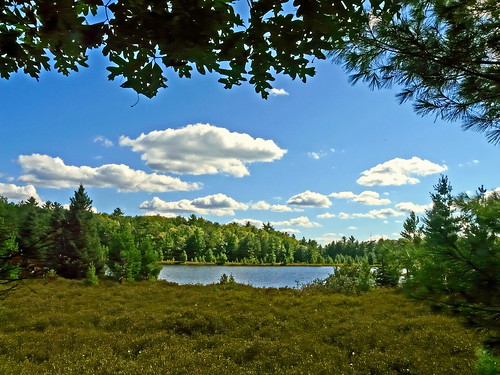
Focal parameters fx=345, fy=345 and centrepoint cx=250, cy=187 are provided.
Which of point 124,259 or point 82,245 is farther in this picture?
point 82,245

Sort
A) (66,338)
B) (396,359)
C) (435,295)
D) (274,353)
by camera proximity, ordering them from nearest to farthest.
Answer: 1. (435,295)
2. (396,359)
3. (274,353)
4. (66,338)

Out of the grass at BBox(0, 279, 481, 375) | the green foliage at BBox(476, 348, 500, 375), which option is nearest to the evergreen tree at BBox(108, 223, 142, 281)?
the grass at BBox(0, 279, 481, 375)

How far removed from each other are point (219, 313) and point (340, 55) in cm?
1289

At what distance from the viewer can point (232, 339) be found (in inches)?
Result: 474

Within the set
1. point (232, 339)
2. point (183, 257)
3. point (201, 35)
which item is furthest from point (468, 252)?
point (183, 257)

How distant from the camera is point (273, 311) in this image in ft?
54.2

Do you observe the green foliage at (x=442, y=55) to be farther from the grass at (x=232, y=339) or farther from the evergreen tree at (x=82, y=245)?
the evergreen tree at (x=82, y=245)

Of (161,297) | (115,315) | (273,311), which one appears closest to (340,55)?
(273,311)

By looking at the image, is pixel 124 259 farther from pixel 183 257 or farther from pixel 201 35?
pixel 183 257

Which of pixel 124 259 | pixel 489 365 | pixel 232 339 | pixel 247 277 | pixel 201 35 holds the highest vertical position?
pixel 201 35

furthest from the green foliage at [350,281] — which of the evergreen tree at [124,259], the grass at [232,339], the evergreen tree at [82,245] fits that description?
the evergreen tree at [82,245]

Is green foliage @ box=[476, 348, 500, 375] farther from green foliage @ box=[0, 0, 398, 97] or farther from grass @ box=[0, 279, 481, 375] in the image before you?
green foliage @ box=[0, 0, 398, 97]

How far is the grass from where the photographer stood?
927 cm

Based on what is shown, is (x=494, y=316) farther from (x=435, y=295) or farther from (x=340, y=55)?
(x=340, y=55)
